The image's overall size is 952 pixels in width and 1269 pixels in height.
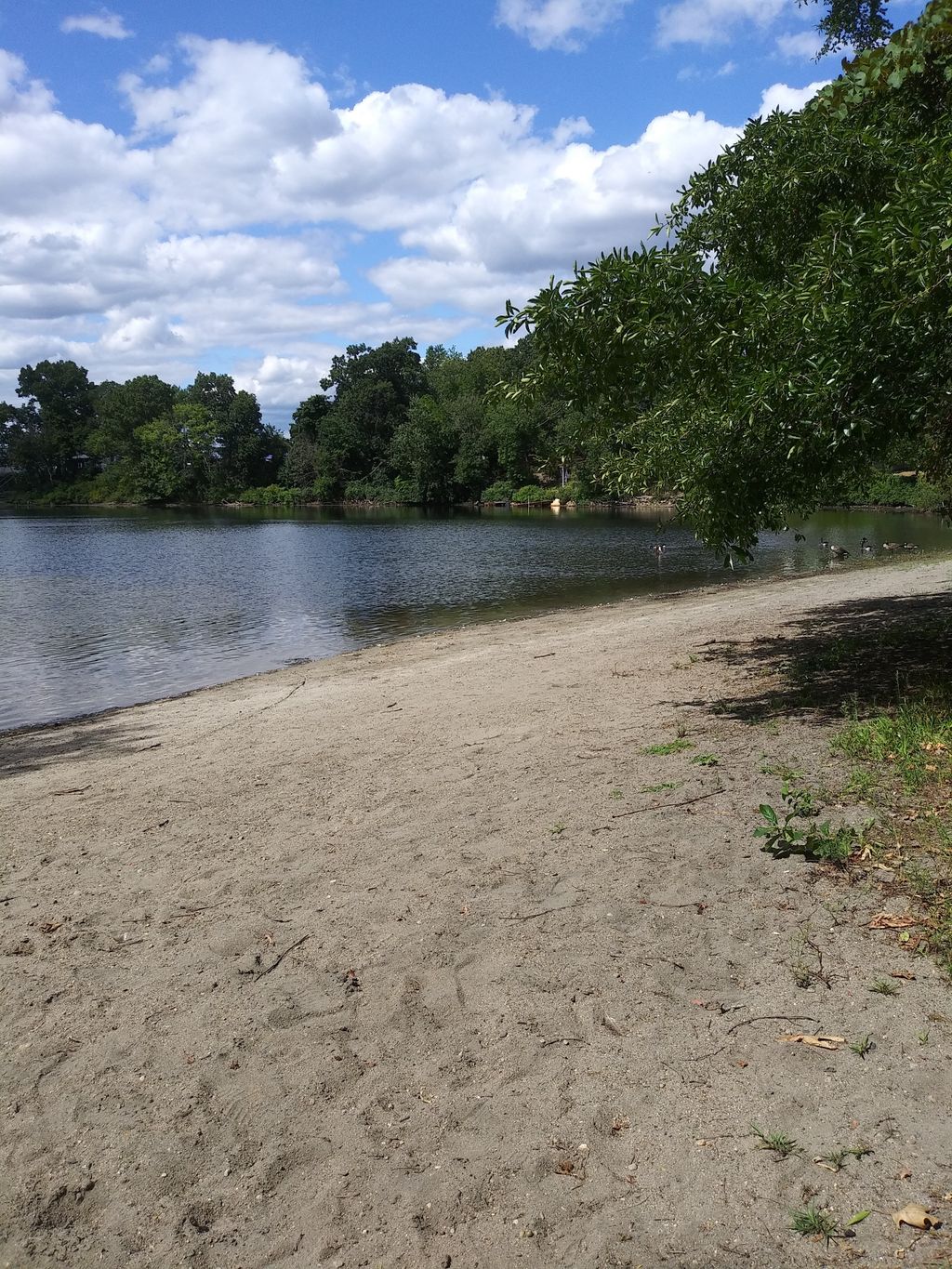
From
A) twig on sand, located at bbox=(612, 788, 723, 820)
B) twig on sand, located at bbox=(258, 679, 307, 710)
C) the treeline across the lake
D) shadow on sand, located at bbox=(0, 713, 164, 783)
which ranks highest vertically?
the treeline across the lake

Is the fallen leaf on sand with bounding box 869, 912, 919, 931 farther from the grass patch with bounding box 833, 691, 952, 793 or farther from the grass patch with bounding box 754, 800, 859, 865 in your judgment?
the grass patch with bounding box 833, 691, 952, 793

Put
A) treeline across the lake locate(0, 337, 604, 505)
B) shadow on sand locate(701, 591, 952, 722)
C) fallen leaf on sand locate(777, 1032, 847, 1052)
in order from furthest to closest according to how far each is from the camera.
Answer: treeline across the lake locate(0, 337, 604, 505), shadow on sand locate(701, 591, 952, 722), fallen leaf on sand locate(777, 1032, 847, 1052)

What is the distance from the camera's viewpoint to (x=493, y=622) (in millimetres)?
23203

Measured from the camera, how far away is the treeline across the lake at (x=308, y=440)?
9281cm

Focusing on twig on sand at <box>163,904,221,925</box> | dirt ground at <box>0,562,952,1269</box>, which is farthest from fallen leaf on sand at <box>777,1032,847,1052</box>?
twig on sand at <box>163,904,221,925</box>

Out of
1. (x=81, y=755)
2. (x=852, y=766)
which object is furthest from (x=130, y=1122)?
(x=81, y=755)

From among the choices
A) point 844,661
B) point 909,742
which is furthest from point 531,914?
point 844,661

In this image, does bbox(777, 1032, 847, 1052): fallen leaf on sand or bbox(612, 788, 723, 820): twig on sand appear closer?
bbox(777, 1032, 847, 1052): fallen leaf on sand

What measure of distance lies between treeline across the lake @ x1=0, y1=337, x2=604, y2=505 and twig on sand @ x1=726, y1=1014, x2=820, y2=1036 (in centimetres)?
7675

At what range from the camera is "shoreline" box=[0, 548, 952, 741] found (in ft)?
45.5

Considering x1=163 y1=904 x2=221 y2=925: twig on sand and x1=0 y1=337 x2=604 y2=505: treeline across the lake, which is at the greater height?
x1=0 y1=337 x2=604 y2=505: treeline across the lake

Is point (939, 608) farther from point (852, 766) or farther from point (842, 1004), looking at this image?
point (842, 1004)

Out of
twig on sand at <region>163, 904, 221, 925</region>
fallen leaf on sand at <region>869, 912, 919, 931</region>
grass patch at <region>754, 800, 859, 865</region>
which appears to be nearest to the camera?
fallen leaf on sand at <region>869, 912, 919, 931</region>

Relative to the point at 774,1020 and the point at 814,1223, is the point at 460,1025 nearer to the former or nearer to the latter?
the point at 774,1020
